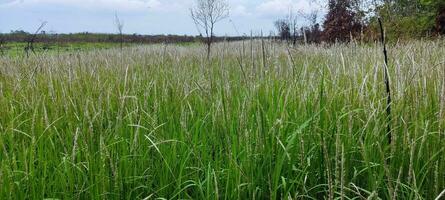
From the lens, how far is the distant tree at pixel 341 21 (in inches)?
782

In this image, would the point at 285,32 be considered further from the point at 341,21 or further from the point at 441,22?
the point at 341,21

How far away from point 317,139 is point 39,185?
1.23m

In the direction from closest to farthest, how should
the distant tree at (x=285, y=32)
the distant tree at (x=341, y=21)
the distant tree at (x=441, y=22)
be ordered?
the distant tree at (x=285, y=32), the distant tree at (x=441, y=22), the distant tree at (x=341, y=21)

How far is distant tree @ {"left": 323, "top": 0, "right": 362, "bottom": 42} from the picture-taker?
65.2ft

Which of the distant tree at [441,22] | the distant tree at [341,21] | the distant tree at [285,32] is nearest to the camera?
the distant tree at [285,32]

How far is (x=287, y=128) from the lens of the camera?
1.98m

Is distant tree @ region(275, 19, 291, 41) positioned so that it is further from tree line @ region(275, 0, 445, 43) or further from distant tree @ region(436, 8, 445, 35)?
distant tree @ region(436, 8, 445, 35)

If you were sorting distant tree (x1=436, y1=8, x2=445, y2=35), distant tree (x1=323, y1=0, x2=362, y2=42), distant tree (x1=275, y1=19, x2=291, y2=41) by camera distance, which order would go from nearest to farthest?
distant tree (x1=275, y1=19, x2=291, y2=41)
distant tree (x1=436, y1=8, x2=445, y2=35)
distant tree (x1=323, y1=0, x2=362, y2=42)

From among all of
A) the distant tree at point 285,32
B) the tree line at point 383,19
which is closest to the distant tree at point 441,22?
the tree line at point 383,19

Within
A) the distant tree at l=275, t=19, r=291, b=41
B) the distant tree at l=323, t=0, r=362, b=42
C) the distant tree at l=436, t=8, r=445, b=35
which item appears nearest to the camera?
the distant tree at l=275, t=19, r=291, b=41

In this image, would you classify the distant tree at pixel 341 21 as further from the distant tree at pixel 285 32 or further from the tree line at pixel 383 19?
the distant tree at pixel 285 32

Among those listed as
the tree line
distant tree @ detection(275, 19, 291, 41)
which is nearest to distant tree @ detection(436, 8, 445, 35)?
the tree line

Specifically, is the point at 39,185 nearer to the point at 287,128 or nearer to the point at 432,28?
the point at 287,128

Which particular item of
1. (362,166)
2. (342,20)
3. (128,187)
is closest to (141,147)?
(128,187)
